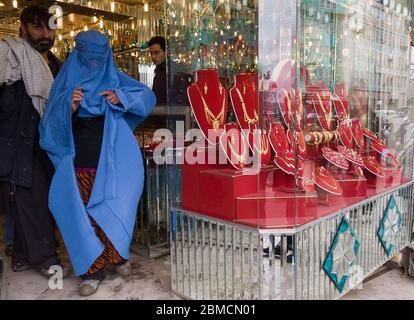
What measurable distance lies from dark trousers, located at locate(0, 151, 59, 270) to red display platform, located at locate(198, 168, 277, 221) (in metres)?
1.04

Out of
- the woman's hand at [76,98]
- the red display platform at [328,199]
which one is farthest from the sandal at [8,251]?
the red display platform at [328,199]

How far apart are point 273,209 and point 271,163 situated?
0.19m

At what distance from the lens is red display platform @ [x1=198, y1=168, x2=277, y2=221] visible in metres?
1.57

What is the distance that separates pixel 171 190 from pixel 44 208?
799 mm

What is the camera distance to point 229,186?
157 cm

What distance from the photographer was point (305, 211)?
1575 mm

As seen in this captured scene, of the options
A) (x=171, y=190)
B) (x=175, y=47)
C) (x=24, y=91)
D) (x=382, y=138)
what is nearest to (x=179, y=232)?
(x=171, y=190)

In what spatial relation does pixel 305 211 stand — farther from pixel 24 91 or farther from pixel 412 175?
pixel 24 91

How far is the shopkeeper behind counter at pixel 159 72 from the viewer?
2680mm

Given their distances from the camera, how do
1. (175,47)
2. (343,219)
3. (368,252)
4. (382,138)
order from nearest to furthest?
(343,219)
(175,47)
(368,252)
(382,138)

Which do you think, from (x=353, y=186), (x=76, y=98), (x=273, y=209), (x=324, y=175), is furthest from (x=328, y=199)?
(x=76, y=98)

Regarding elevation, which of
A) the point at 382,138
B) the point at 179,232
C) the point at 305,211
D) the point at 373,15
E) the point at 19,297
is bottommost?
the point at 19,297
